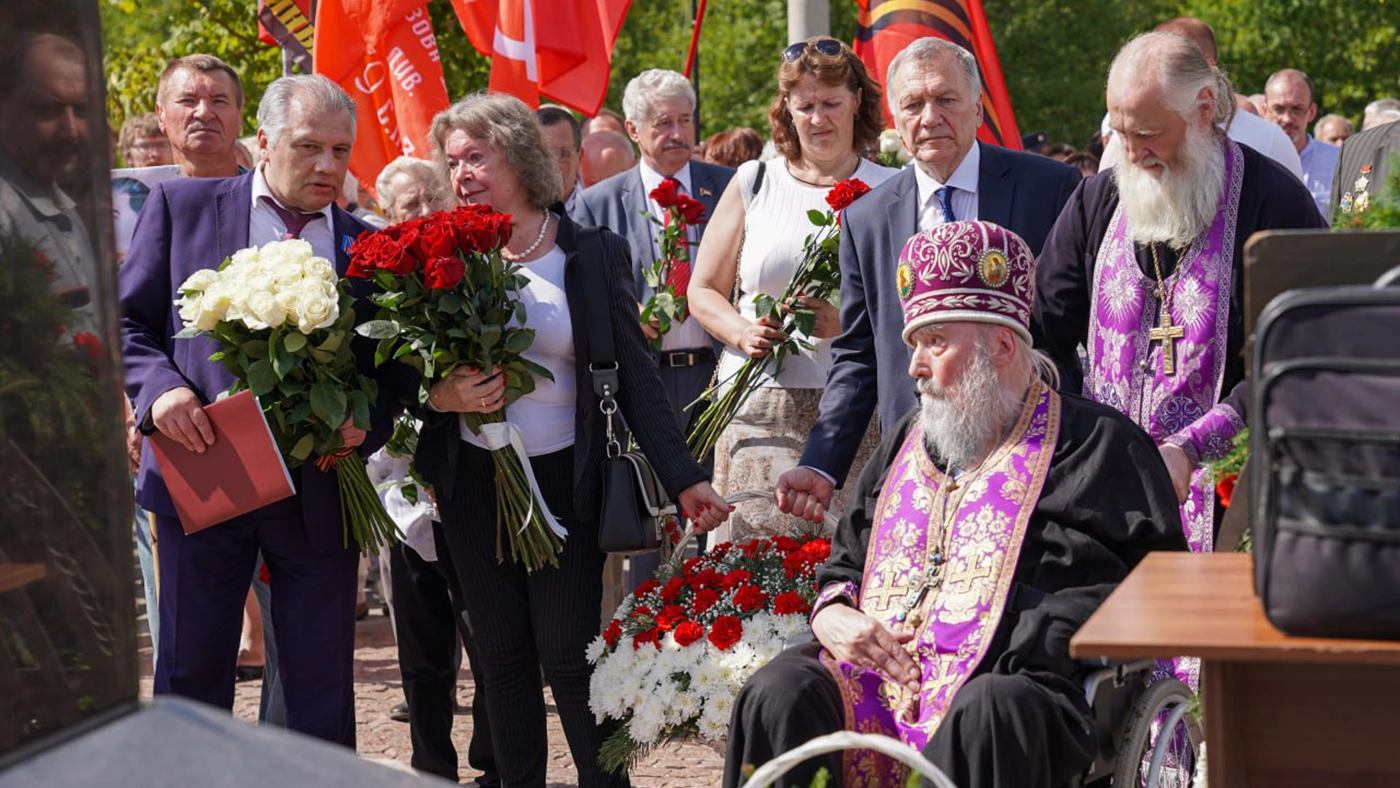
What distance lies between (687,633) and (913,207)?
1494 millimetres

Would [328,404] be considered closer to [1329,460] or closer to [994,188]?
[994,188]

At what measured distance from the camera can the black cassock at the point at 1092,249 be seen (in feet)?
15.8

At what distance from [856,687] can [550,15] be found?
5.66 meters

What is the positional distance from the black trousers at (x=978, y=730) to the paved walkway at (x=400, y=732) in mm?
1962

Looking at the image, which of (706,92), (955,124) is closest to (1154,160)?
(955,124)

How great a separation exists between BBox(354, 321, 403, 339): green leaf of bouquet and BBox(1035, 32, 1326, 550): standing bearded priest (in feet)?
6.47

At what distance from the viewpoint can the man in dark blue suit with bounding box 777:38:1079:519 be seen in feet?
17.1

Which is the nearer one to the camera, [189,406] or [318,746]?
[318,746]

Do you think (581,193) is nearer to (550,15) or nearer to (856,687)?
(550,15)

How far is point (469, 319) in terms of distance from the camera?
490 centimetres

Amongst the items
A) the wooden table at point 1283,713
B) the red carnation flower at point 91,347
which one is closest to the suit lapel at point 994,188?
the wooden table at point 1283,713

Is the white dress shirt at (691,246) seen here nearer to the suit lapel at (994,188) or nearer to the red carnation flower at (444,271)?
the suit lapel at (994,188)

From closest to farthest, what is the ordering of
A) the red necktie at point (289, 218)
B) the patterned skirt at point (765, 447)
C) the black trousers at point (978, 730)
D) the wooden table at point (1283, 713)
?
the wooden table at point (1283, 713) → the black trousers at point (978, 730) → the red necktie at point (289, 218) → the patterned skirt at point (765, 447)

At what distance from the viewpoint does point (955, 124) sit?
5363 mm
